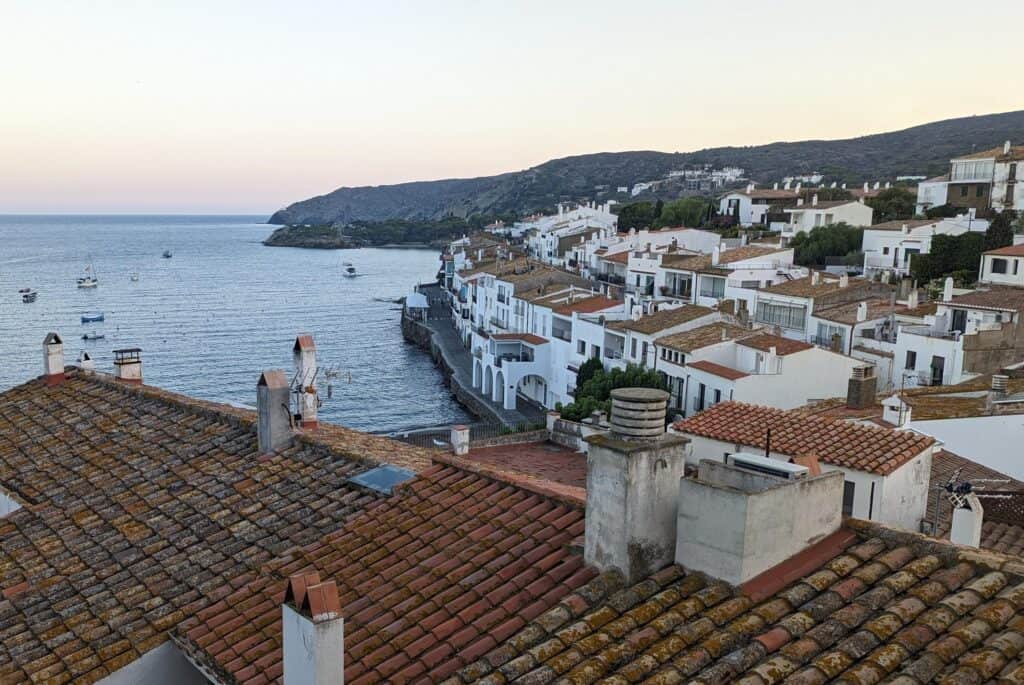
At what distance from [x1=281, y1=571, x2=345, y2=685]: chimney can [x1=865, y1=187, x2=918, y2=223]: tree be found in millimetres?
71385

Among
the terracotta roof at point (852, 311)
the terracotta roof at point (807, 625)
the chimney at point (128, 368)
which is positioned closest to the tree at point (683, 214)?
the terracotta roof at point (852, 311)

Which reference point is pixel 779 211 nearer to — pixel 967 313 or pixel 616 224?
pixel 616 224

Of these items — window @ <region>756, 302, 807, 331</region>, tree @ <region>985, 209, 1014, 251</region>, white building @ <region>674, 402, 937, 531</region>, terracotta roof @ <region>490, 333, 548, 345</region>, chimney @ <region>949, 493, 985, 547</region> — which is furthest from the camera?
terracotta roof @ <region>490, 333, 548, 345</region>

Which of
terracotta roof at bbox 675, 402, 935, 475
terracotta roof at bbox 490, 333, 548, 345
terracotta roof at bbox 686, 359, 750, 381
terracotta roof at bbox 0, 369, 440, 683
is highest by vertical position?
terracotta roof at bbox 0, 369, 440, 683

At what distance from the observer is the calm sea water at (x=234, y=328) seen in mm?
54875

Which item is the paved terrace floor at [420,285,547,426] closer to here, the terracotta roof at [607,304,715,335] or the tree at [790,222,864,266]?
the terracotta roof at [607,304,715,335]

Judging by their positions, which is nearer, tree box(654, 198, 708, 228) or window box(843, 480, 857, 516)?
window box(843, 480, 857, 516)

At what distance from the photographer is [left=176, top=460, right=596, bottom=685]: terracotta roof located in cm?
586

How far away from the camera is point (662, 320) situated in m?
40.4

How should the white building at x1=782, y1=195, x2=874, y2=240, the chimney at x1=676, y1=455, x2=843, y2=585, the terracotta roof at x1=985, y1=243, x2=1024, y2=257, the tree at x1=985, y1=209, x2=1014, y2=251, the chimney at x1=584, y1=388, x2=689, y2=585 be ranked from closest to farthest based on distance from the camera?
1. the chimney at x1=676, y1=455, x2=843, y2=585
2. the chimney at x1=584, y1=388, x2=689, y2=585
3. the terracotta roof at x1=985, y1=243, x2=1024, y2=257
4. the tree at x1=985, y1=209, x2=1014, y2=251
5. the white building at x1=782, y1=195, x2=874, y2=240

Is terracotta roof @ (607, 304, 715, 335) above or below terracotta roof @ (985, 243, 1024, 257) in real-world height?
below

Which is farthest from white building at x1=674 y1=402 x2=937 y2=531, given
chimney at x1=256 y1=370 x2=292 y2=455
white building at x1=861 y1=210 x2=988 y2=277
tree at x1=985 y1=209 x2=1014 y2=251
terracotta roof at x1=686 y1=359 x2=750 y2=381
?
white building at x1=861 y1=210 x2=988 y2=277

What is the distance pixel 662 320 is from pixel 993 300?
552 inches

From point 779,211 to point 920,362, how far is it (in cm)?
4582
